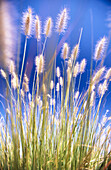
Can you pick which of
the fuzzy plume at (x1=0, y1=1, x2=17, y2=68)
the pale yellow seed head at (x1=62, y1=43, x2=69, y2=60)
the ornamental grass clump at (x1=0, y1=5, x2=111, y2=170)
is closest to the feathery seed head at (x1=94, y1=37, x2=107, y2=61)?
the ornamental grass clump at (x1=0, y1=5, x2=111, y2=170)

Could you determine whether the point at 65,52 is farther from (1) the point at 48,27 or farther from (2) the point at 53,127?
(2) the point at 53,127

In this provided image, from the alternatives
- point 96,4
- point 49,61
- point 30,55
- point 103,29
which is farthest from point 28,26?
point 103,29

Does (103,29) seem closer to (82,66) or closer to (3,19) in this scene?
(82,66)

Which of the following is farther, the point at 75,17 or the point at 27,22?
the point at 75,17

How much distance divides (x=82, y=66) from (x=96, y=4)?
539mm

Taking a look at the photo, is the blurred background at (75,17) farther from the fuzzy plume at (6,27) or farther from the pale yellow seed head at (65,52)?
the pale yellow seed head at (65,52)

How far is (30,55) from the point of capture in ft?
4.08

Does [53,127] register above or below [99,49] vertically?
below

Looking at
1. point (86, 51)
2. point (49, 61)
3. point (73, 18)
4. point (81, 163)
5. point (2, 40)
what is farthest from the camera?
point (86, 51)

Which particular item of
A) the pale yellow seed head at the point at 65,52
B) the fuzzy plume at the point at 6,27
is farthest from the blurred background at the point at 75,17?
the pale yellow seed head at the point at 65,52

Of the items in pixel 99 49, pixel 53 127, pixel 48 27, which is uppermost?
pixel 48 27

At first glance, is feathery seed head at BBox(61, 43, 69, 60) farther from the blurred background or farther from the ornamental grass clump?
the blurred background

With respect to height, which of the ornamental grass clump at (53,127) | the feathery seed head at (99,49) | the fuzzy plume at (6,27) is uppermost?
the fuzzy plume at (6,27)

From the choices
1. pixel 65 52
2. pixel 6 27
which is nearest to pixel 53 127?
pixel 65 52
